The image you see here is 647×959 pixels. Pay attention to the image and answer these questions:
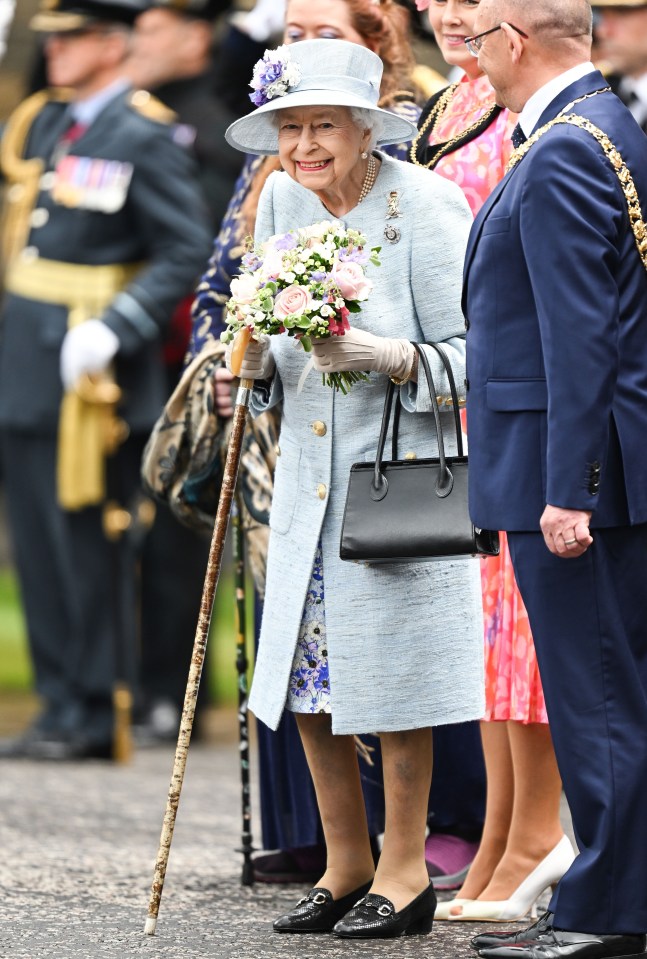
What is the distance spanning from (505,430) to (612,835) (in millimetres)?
728

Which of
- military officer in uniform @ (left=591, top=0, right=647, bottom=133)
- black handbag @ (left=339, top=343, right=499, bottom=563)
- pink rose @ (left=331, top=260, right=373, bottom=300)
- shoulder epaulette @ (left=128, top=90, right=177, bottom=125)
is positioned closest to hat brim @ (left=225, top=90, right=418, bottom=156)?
pink rose @ (left=331, top=260, right=373, bottom=300)

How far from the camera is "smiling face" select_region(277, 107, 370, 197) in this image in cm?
407

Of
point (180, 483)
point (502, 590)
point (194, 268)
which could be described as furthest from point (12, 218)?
point (502, 590)

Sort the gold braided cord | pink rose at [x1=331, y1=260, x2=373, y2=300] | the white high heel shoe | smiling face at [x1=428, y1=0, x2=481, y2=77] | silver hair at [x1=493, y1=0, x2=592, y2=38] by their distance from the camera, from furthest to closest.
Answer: the gold braided cord < smiling face at [x1=428, y1=0, x2=481, y2=77] < the white high heel shoe < pink rose at [x1=331, y1=260, x2=373, y2=300] < silver hair at [x1=493, y1=0, x2=592, y2=38]

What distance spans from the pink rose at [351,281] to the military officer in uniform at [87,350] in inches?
136

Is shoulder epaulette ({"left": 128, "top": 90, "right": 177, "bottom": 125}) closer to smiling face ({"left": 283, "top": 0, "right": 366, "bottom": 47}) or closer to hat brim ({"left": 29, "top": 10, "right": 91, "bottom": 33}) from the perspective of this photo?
hat brim ({"left": 29, "top": 10, "right": 91, "bottom": 33})

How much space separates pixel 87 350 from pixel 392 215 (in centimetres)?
323

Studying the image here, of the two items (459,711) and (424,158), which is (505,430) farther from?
(424,158)

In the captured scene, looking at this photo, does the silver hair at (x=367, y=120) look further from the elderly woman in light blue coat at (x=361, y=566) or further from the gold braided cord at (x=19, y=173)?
the gold braided cord at (x=19, y=173)

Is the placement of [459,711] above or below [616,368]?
below

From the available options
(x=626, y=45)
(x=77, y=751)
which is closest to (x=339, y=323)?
(x=626, y=45)

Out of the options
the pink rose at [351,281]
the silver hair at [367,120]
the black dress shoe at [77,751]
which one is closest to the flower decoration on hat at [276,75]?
the silver hair at [367,120]

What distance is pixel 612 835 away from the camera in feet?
11.9

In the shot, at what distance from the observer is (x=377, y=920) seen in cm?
403
